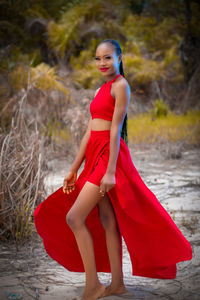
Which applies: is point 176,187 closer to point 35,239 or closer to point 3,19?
point 35,239

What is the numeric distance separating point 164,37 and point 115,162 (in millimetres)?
17249

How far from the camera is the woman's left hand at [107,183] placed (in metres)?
1.85

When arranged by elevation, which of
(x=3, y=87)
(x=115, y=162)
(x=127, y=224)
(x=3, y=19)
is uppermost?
(x=3, y=19)

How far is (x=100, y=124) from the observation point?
6.61ft

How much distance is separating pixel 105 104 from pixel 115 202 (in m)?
0.54

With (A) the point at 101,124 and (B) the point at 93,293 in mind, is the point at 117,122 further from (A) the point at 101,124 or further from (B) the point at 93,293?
(B) the point at 93,293

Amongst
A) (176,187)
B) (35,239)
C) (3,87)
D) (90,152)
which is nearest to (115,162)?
(90,152)

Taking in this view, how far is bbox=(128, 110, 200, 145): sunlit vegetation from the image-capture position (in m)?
8.36

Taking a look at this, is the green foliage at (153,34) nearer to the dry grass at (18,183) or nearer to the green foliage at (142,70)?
the green foliage at (142,70)

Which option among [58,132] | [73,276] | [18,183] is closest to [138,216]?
[73,276]

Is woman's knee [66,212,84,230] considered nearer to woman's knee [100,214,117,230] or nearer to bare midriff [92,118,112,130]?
woman's knee [100,214,117,230]

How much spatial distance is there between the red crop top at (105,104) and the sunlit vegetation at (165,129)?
6.29 metres

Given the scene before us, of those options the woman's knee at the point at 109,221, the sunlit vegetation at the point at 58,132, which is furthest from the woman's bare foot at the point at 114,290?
the sunlit vegetation at the point at 58,132

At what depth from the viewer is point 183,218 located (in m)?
3.42
